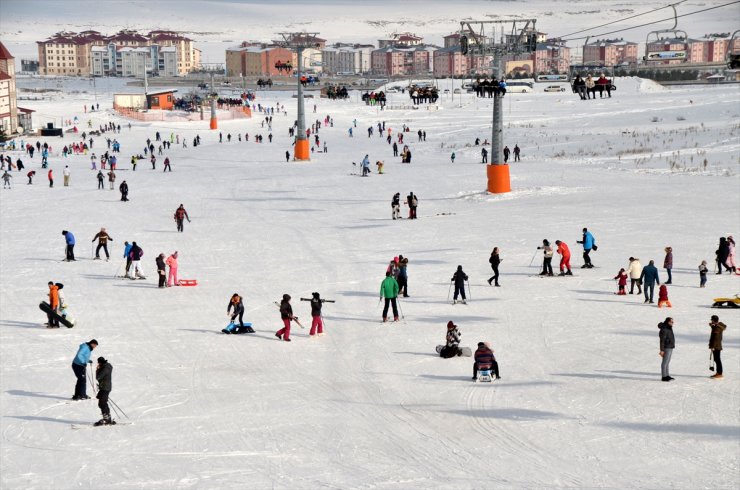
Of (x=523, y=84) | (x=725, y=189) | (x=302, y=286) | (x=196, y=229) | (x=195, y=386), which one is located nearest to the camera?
(x=195, y=386)

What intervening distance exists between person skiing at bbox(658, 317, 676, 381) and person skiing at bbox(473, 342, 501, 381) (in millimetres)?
1972

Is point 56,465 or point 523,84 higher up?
point 523,84

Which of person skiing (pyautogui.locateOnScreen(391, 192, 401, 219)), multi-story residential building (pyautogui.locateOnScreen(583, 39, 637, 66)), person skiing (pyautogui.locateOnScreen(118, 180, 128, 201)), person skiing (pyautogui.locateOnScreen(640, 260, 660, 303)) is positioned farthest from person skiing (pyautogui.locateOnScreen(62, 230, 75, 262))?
multi-story residential building (pyautogui.locateOnScreen(583, 39, 637, 66))

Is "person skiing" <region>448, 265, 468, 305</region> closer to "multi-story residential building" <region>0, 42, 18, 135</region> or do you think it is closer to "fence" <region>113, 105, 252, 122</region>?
"multi-story residential building" <region>0, 42, 18, 135</region>

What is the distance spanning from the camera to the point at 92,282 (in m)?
20.0

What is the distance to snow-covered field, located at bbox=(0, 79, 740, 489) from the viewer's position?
10.2 metres

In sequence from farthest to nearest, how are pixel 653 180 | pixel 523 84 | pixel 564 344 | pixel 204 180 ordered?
pixel 523 84 → pixel 204 180 → pixel 653 180 → pixel 564 344

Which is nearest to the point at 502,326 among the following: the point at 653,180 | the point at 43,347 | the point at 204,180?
the point at 43,347

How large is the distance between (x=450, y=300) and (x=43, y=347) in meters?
6.65

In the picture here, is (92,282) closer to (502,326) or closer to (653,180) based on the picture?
(502,326)

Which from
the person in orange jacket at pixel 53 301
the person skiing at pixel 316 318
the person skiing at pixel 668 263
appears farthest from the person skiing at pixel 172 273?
the person skiing at pixel 668 263

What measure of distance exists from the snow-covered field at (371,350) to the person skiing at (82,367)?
256 mm

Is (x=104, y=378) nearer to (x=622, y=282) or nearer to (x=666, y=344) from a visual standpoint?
(x=666, y=344)

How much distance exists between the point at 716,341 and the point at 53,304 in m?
9.81
